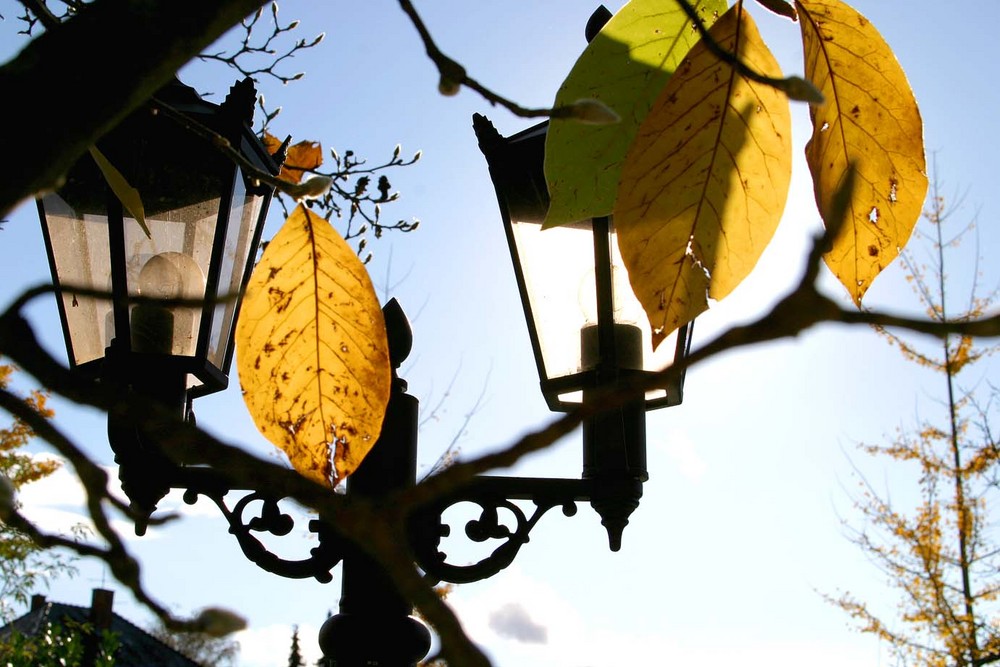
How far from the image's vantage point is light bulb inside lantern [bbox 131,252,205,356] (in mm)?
2162

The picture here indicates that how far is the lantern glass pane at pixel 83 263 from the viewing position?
2.21 m

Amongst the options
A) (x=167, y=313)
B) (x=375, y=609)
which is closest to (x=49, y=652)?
(x=167, y=313)

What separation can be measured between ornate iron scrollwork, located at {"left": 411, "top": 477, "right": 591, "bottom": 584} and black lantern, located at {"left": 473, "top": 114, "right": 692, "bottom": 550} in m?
0.08

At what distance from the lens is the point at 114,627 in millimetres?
23125

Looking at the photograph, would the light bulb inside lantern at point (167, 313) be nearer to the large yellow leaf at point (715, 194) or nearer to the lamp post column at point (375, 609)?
the lamp post column at point (375, 609)

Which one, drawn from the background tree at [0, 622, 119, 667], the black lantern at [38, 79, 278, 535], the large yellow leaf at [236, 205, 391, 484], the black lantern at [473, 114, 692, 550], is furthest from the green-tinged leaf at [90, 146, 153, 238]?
the background tree at [0, 622, 119, 667]

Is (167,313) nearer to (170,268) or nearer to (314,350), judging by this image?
(170,268)

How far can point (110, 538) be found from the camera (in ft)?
1.33

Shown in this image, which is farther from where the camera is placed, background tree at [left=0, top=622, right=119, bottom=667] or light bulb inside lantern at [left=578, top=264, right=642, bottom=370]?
background tree at [left=0, top=622, right=119, bottom=667]

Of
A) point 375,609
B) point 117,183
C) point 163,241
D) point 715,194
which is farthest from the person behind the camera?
point 163,241

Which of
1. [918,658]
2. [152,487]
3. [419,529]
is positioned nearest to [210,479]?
[152,487]

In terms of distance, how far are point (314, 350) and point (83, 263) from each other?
1.85 meters

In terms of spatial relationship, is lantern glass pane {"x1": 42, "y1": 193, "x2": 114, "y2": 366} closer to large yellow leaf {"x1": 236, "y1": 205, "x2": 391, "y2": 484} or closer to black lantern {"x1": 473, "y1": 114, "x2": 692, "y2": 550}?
black lantern {"x1": 473, "y1": 114, "x2": 692, "y2": 550}

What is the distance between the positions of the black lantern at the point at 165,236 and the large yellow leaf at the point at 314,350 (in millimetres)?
1525
